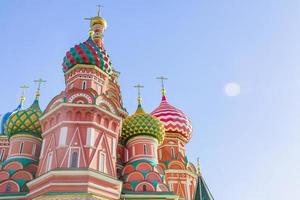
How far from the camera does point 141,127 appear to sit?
1838cm

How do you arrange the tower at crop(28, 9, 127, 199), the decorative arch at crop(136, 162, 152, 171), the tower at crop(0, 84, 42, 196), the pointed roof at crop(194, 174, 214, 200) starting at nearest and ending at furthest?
the tower at crop(28, 9, 127, 199) → the pointed roof at crop(194, 174, 214, 200) → the tower at crop(0, 84, 42, 196) → the decorative arch at crop(136, 162, 152, 171)

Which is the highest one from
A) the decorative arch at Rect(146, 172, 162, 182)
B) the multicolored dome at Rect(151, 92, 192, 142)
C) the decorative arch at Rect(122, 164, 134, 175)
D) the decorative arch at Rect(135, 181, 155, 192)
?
the multicolored dome at Rect(151, 92, 192, 142)

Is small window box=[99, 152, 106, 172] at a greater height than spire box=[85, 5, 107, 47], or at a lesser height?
lesser

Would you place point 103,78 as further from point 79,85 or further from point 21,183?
point 21,183

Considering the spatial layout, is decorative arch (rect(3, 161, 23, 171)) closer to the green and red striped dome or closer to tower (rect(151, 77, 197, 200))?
the green and red striped dome

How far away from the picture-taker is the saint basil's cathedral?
13969mm

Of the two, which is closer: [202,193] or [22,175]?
[202,193]

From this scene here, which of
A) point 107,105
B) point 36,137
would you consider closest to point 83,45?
point 107,105

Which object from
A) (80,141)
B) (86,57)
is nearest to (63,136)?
(80,141)

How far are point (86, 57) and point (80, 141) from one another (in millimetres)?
5371

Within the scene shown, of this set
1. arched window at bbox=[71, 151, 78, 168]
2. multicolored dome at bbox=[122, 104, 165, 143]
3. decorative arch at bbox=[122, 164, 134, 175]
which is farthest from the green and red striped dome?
arched window at bbox=[71, 151, 78, 168]

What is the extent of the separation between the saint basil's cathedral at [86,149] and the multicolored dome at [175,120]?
317 centimetres

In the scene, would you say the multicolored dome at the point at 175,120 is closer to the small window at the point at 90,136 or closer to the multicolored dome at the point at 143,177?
the multicolored dome at the point at 143,177

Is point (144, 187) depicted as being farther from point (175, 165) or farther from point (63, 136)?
point (175, 165)
